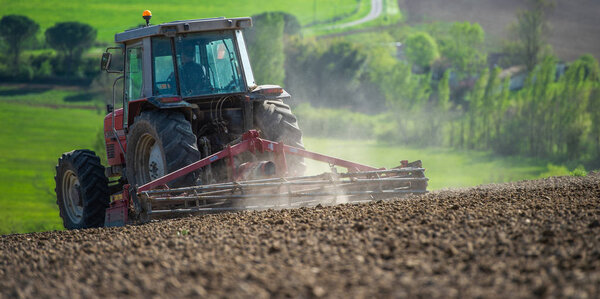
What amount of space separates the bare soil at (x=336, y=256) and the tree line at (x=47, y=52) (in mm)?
63297

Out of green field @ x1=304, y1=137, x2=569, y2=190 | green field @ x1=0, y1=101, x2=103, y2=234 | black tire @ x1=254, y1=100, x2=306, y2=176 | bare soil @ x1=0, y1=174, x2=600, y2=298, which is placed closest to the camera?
bare soil @ x1=0, y1=174, x2=600, y2=298

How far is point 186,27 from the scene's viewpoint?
31.0 ft

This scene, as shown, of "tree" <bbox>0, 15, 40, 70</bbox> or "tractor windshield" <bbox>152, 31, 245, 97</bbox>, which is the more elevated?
"tree" <bbox>0, 15, 40, 70</bbox>

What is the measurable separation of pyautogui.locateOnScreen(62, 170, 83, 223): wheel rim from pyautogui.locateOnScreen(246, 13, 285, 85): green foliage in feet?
184

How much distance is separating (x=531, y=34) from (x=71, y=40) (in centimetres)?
4972

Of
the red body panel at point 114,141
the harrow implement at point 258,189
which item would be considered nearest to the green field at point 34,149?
the red body panel at point 114,141

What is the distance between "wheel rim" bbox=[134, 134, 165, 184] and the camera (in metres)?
9.47

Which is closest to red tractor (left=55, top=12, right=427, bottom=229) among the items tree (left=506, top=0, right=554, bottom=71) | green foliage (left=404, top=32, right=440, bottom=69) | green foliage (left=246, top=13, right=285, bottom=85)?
green foliage (left=246, top=13, right=285, bottom=85)

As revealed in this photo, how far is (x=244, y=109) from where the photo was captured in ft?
32.2

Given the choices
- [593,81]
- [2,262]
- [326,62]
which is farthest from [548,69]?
[2,262]

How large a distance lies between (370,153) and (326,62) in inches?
1012

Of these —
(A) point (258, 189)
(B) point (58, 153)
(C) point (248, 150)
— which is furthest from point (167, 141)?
(B) point (58, 153)

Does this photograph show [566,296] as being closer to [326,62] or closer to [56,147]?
[56,147]

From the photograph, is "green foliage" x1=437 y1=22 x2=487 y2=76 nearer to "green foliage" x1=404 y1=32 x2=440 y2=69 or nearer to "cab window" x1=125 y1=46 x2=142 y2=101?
"green foliage" x1=404 y1=32 x2=440 y2=69
